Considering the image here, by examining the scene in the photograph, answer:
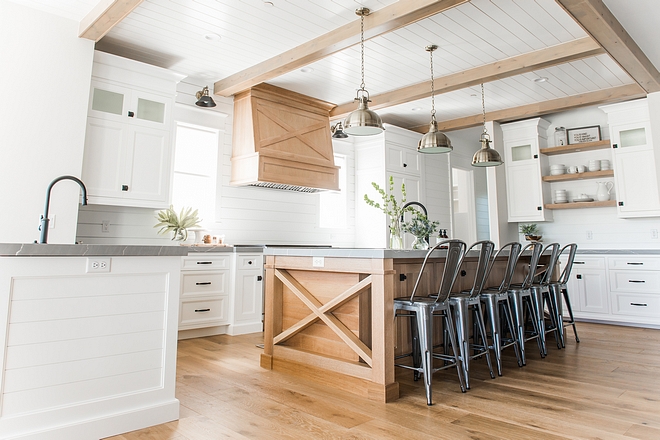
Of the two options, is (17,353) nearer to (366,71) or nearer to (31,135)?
(31,135)

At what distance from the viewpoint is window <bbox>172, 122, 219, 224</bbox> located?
5.03 meters

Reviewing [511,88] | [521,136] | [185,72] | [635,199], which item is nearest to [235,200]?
[185,72]

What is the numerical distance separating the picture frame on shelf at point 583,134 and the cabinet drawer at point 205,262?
5.17 metres

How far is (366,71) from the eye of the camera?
491cm

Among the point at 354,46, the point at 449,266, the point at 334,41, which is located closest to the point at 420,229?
the point at 449,266

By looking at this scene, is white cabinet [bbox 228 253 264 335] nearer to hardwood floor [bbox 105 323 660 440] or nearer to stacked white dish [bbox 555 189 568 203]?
hardwood floor [bbox 105 323 660 440]

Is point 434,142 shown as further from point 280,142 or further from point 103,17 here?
point 103,17

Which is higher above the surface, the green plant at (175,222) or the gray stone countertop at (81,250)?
A: the green plant at (175,222)

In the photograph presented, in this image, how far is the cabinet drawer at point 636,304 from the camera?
5.19 meters

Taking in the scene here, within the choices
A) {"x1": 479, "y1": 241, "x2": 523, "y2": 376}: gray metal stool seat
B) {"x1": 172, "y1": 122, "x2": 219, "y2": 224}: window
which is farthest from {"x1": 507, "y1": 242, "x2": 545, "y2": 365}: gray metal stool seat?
{"x1": 172, "y1": 122, "x2": 219, "y2": 224}: window

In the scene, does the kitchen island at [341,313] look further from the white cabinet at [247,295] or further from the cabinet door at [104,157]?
the cabinet door at [104,157]

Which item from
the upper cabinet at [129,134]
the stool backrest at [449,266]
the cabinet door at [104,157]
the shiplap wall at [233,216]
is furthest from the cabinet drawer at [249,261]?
the stool backrest at [449,266]

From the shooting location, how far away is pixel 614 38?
12.3ft

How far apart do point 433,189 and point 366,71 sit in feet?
10.2
